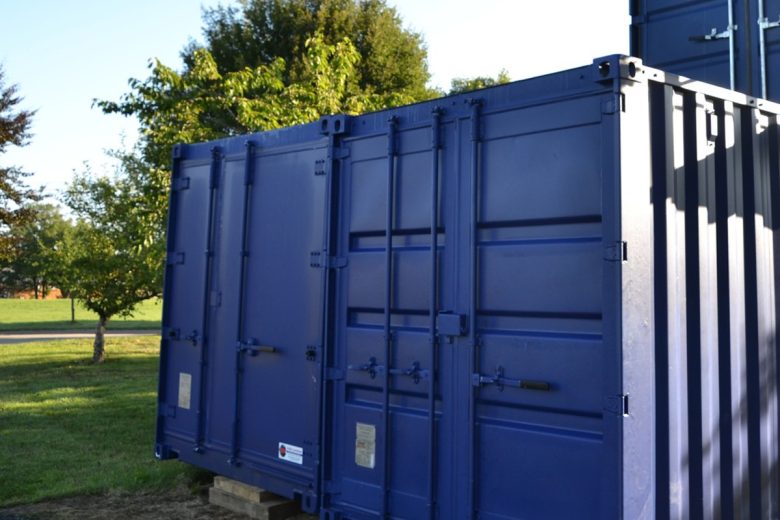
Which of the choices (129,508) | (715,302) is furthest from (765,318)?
(129,508)

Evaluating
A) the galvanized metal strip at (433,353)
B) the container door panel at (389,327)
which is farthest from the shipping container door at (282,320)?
the galvanized metal strip at (433,353)

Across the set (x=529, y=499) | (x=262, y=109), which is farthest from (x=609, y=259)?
(x=262, y=109)

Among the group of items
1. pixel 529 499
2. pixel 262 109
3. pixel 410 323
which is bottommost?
pixel 529 499

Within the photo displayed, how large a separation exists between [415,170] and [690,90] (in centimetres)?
158

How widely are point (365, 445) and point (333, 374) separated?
527 millimetres

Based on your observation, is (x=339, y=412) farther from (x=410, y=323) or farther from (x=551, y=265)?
(x=551, y=265)

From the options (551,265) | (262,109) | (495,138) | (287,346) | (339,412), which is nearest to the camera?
(551,265)

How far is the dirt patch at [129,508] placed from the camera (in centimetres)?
634

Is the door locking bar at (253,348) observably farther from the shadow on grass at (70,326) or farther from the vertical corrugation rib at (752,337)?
the shadow on grass at (70,326)

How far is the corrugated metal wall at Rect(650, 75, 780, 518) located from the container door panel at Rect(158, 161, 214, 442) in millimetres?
3816

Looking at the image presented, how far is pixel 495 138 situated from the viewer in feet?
14.8

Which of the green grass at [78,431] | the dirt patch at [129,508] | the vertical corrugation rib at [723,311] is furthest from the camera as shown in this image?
the green grass at [78,431]

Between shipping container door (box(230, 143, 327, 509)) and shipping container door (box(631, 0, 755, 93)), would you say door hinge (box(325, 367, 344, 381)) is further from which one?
shipping container door (box(631, 0, 755, 93))

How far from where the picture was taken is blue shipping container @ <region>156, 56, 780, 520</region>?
3.95 m
